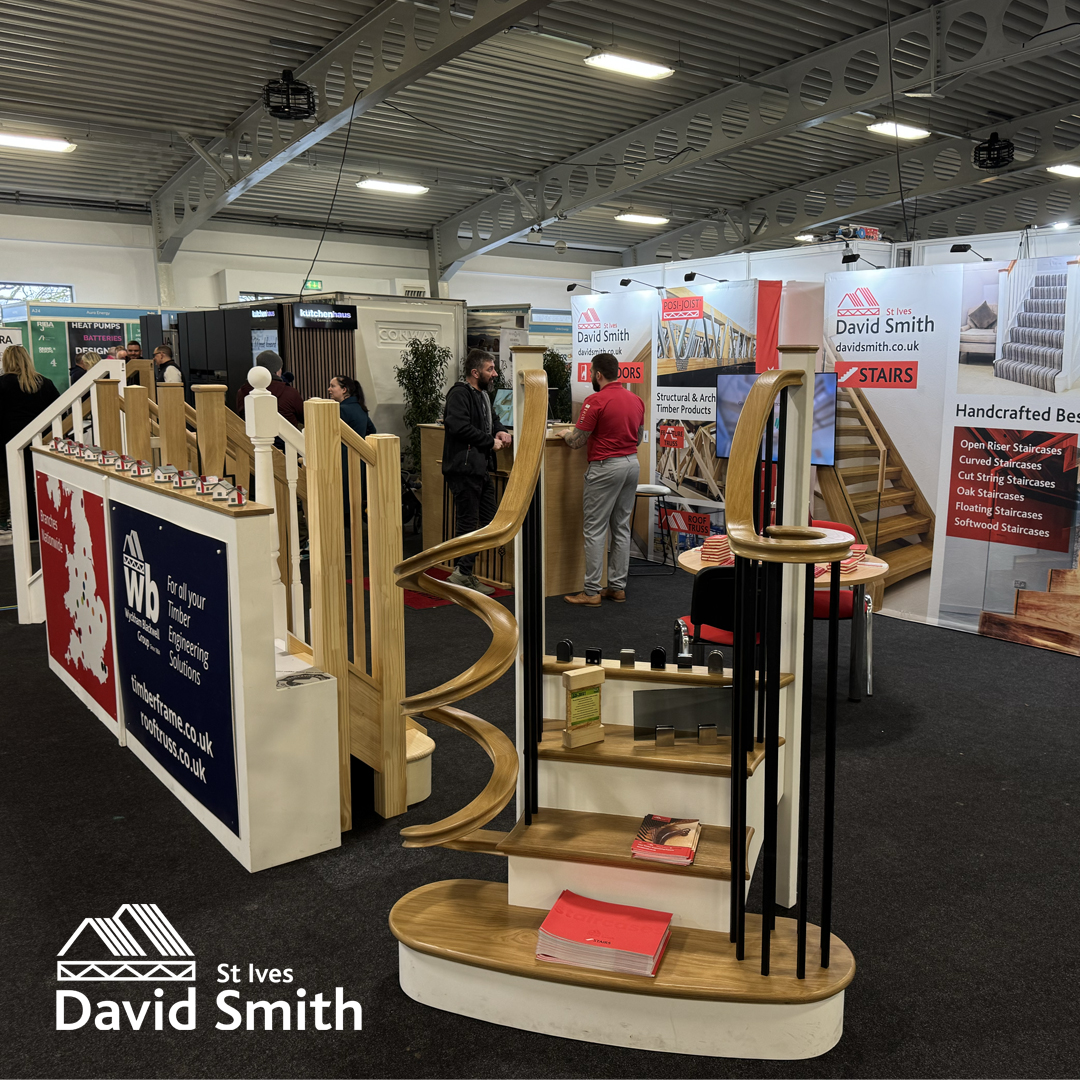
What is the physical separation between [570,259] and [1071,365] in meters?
13.2

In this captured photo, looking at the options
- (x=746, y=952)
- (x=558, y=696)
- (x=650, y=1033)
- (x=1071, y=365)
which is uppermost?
(x=1071, y=365)

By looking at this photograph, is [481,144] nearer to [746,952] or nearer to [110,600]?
[110,600]

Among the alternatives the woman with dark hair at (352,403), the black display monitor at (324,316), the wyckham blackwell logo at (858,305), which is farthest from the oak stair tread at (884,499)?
the black display monitor at (324,316)

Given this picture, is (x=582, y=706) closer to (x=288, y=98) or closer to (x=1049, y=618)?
(x=1049, y=618)

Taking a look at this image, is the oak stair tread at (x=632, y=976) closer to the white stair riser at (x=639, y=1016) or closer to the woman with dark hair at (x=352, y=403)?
the white stair riser at (x=639, y=1016)

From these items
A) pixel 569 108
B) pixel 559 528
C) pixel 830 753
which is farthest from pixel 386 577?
pixel 569 108

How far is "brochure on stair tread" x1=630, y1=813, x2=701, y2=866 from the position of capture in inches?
83.5

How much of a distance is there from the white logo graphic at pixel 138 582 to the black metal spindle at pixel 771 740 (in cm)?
207

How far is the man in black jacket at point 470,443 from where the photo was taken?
6061 mm

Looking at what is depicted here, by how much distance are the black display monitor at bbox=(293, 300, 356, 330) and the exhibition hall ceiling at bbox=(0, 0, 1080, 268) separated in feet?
5.78

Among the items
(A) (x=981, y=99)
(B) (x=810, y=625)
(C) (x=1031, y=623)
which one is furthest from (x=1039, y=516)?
(A) (x=981, y=99)

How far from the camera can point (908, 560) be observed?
5.56 metres

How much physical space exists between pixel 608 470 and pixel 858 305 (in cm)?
174

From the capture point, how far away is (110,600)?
3553mm
